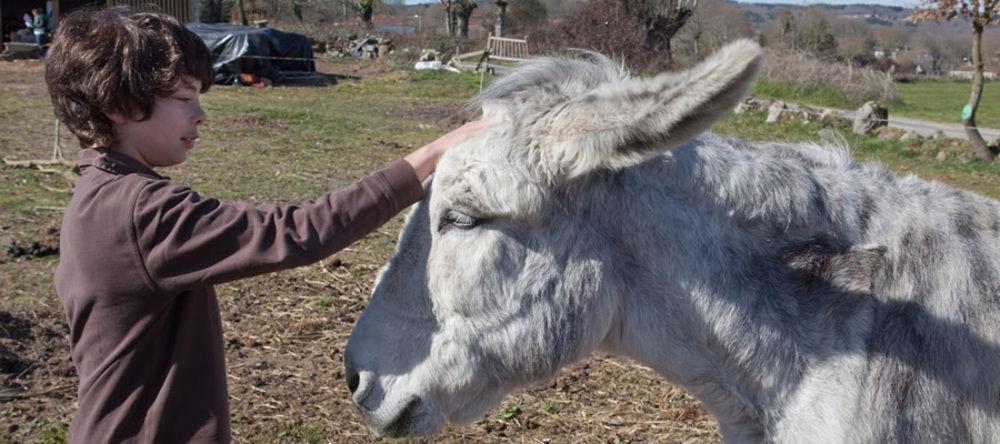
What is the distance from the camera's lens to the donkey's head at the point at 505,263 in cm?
253

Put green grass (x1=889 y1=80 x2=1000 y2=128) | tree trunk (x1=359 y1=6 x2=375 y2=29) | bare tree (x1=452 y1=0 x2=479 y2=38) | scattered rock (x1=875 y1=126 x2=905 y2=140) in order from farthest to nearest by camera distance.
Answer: tree trunk (x1=359 y1=6 x2=375 y2=29) < bare tree (x1=452 y1=0 x2=479 y2=38) < green grass (x1=889 y1=80 x2=1000 y2=128) < scattered rock (x1=875 y1=126 x2=905 y2=140)

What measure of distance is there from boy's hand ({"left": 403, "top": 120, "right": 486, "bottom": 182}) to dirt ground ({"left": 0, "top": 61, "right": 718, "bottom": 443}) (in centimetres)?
284

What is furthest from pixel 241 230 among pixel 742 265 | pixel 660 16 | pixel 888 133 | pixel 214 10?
pixel 214 10

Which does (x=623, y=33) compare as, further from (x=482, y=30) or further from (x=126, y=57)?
(x=482, y=30)

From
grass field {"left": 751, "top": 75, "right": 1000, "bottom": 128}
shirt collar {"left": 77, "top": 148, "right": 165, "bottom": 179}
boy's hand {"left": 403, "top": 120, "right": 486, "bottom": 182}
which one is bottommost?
grass field {"left": 751, "top": 75, "right": 1000, "bottom": 128}

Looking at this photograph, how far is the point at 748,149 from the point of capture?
2803 millimetres

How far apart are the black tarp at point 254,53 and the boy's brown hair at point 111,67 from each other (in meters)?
24.8

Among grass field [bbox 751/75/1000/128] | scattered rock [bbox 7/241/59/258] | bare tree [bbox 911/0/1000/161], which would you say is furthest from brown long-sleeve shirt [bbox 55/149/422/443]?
grass field [bbox 751/75/1000/128]

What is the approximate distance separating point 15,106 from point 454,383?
66.9 ft

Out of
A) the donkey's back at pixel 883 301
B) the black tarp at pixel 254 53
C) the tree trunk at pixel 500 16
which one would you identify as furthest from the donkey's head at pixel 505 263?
the tree trunk at pixel 500 16

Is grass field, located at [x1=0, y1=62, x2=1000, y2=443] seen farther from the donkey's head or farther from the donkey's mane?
the donkey's head


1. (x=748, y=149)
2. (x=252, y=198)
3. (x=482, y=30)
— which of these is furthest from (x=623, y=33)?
(x=482, y=30)

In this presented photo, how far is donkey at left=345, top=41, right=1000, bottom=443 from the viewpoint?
8.35ft

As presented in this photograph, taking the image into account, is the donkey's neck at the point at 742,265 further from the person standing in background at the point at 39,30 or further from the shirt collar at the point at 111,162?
the person standing in background at the point at 39,30
